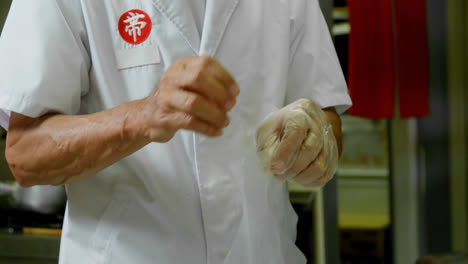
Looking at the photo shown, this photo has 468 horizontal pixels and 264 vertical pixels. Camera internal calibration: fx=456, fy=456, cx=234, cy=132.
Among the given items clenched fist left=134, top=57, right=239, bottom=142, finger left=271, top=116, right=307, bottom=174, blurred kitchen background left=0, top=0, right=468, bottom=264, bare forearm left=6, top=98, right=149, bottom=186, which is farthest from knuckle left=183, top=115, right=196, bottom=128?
blurred kitchen background left=0, top=0, right=468, bottom=264

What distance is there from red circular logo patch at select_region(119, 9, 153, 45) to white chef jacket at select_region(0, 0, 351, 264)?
11 millimetres

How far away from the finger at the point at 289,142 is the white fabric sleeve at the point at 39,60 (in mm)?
372

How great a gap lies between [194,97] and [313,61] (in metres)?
0.51

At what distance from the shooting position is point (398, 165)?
2.40 meters

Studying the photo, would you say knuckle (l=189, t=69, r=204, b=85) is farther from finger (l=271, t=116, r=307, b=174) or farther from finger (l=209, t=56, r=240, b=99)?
finger (l=271, t=116, r=307, b=174)

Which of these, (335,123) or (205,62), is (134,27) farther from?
(335,123)

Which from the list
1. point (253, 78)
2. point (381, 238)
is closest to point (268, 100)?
point (253, 78)

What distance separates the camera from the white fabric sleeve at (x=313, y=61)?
101 cm

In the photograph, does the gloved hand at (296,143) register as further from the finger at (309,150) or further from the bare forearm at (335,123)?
the bare forearm at (335,123)

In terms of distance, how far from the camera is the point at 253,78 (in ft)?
3.02

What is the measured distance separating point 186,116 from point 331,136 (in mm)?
381

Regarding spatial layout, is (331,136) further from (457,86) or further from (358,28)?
(457,86)

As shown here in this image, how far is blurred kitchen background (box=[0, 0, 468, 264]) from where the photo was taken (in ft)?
4.88

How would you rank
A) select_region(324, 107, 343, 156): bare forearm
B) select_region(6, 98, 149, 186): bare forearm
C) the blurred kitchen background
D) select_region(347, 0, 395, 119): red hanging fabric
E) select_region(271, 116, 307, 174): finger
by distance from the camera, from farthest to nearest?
select_region(347, 0, 395, 119): red hanging fabric
the blurred kitchen background
select_region(324, 107, 343, 156): bare forearm
select_region(271, 116, 307, 174): finger
select_region(6, 98, 149, 186): bare forearm
